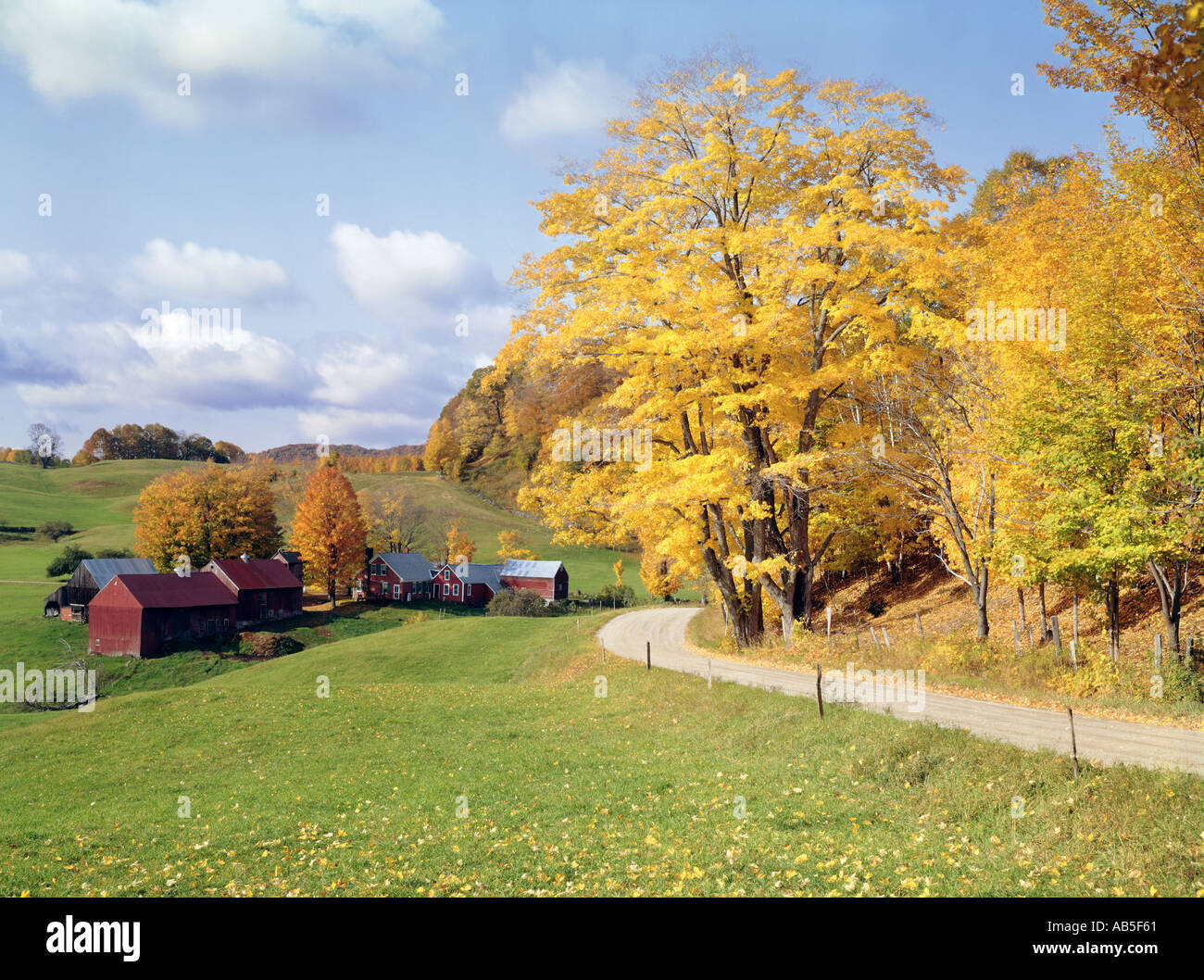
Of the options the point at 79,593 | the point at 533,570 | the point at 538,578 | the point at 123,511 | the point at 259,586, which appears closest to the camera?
the point at 79,593

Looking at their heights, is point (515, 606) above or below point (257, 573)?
below

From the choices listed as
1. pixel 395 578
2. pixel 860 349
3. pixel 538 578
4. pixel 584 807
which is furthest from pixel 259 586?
pixel 584 807

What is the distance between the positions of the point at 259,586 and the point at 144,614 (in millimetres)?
13204

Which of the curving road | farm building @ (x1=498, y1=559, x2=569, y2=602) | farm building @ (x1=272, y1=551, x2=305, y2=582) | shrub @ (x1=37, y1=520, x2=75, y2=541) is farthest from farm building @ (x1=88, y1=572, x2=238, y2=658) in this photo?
shrub @ (x1=37, y1=520, x2=75, y2=541)

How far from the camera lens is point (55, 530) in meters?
102

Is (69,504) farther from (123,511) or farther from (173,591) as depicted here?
(173,591)

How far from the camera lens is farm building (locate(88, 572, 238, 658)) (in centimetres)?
5228

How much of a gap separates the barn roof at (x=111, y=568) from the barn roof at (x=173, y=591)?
8.52ft

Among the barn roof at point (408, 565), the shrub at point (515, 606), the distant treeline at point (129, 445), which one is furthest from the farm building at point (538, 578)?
the distant treeline at point (129, 445)

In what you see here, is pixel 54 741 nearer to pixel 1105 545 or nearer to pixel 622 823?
pixel 622 823

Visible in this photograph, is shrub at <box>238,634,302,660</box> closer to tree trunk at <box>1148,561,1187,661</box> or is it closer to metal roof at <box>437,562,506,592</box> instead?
metal roof at <box>437,562,506,592</box>

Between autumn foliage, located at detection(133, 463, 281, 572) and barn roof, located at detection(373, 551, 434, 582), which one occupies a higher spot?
autumn foliage, located at detection(133, 463, 281, 572)

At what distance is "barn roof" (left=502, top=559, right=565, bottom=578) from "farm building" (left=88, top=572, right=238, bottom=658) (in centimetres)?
3413
